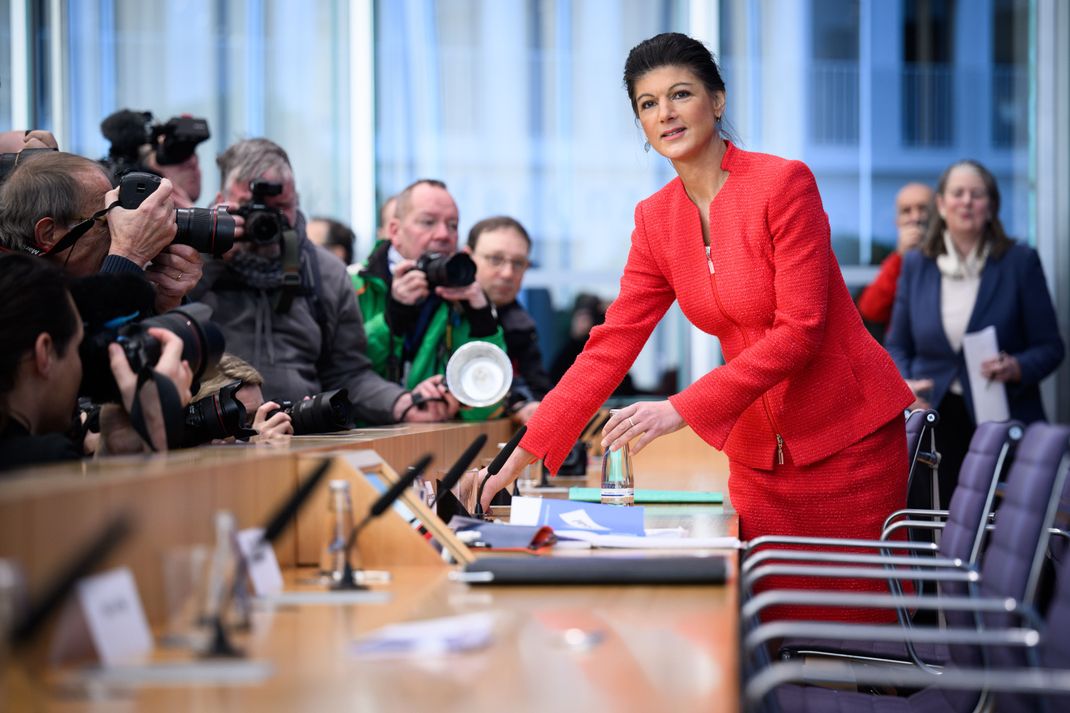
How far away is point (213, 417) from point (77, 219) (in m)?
0.47

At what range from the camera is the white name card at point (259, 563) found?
4.80 ft

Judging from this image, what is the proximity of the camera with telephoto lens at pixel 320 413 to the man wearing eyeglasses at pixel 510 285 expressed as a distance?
60.5 inches

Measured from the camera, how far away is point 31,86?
5.69m

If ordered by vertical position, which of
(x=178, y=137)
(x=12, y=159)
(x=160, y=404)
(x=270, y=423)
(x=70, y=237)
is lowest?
(x=270, y=423)

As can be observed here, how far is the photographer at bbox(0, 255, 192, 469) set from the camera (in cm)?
161

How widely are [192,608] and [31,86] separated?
16.4 feet

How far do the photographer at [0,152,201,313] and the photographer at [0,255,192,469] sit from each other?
0.55 m

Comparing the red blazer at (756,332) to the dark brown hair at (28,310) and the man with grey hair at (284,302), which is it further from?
the dark brown hair at (28,310)

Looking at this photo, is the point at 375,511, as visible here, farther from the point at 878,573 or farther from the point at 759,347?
the point at 759,347

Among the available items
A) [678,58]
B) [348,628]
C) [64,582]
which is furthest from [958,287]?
[64,582]

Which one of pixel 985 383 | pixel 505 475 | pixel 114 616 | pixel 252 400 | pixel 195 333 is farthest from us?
pixel 985 383

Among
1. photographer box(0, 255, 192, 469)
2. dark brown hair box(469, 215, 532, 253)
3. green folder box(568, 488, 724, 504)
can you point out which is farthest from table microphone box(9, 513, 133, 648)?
dark brown hair box(469, 215, 532, 253)

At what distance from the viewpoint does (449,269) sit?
138 inches

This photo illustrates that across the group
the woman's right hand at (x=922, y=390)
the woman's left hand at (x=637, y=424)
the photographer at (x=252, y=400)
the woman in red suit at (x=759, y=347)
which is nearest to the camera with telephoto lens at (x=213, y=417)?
the photographer at (x=252, y=400)
